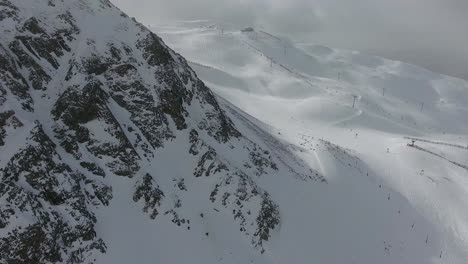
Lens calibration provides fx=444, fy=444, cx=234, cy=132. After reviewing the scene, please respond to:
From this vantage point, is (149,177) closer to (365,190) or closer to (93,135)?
(93,135)

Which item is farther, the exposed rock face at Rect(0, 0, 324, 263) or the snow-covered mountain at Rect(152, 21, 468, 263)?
the snow-covered mountain at Rect(152, 21, 468, 263)

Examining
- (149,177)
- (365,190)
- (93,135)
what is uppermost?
(93,135)

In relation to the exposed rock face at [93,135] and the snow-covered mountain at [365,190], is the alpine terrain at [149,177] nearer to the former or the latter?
the exposed rock face at [93,135]

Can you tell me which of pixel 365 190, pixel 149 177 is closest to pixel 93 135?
pixel 149 177

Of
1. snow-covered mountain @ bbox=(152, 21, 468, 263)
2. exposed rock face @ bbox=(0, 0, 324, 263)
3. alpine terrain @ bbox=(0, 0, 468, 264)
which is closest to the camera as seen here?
exposed rock face @ bbox=(0, 0, 324, 263)

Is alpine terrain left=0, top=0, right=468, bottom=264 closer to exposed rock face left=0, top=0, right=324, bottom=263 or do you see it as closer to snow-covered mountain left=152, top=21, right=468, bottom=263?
exposed rock face left=0, top=0, right=324, bottom=263

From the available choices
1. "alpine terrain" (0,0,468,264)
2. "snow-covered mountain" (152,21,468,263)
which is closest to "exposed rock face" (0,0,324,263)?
"alpine terrain" (0,0,468,264)

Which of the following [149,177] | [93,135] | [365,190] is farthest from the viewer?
[365,190]
